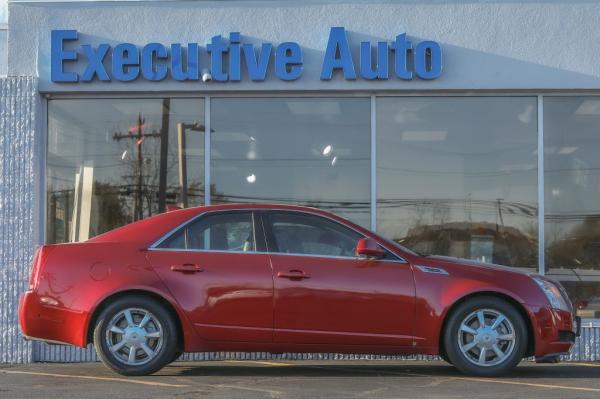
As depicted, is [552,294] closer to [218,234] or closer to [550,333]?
[550,333]

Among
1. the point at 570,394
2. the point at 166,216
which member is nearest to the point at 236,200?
the point at 166,216

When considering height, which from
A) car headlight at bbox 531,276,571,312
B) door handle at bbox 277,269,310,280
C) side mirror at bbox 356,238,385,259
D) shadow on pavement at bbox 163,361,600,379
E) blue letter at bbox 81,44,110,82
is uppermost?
blue letter at bbox 81,44,110,82

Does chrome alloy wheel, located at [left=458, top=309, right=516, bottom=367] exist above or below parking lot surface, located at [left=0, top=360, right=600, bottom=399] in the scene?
above

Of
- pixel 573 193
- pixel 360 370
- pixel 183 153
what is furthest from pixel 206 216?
pixel 573 193

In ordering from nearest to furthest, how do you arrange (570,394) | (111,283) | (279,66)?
(570,394) < (111,283) < (279,66)

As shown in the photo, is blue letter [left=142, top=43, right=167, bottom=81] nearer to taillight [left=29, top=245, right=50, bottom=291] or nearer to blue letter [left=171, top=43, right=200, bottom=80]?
blue letter [left=171, top=43, right=200, bottom=80]

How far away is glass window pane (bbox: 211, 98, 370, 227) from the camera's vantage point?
35.6 feet

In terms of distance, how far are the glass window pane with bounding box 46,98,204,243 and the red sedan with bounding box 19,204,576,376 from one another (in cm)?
275

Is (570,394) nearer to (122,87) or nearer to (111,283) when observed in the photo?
(111,283)

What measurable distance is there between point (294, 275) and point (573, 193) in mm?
4283

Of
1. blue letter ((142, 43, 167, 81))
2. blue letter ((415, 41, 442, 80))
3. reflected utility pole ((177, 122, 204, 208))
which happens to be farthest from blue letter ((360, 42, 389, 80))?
blue letter ((142, 43, 167, 81))

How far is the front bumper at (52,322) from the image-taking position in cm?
803

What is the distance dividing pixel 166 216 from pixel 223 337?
49.5 inches

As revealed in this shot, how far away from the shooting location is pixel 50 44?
418 inches
